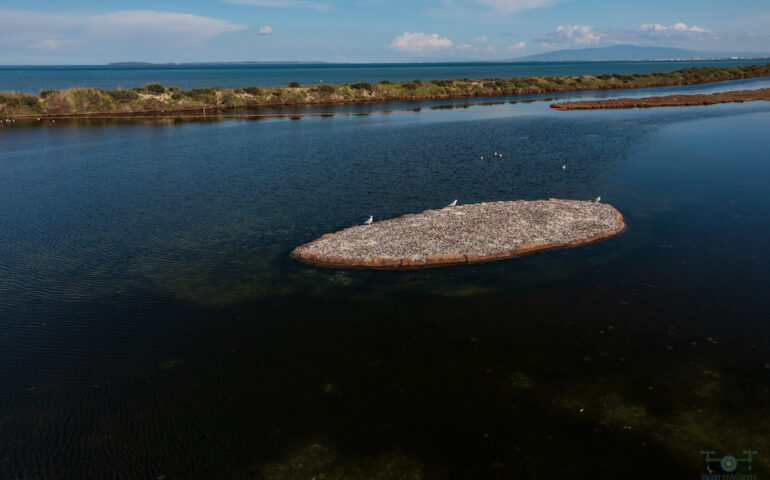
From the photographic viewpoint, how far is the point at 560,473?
14.9m

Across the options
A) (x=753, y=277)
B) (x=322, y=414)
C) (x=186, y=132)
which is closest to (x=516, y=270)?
(x=753, y=277)

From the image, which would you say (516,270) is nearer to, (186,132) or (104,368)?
(104,368)

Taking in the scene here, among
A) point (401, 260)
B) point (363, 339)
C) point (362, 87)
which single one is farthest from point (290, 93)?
point (363, 339)

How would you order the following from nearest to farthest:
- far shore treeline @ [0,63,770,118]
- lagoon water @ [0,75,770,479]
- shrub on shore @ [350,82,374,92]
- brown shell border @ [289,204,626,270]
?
lagoon water @ [0,75,770,479] → brown shell border @ [289,204,626,270] → far shore treeline @ [0,63,770,118] → shrub on shore @ [350,82,374,92]

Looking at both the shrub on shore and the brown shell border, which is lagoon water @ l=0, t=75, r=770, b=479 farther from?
the shrub on shore

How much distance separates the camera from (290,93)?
431ft

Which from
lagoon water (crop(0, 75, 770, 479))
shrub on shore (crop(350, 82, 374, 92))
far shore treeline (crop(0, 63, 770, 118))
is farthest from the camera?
shrub on shore (crop(350, 82, 374, 92))

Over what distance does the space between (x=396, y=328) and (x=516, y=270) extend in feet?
34.5

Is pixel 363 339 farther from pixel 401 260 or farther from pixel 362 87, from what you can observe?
pixel 362 87

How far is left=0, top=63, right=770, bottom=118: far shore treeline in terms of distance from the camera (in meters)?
101

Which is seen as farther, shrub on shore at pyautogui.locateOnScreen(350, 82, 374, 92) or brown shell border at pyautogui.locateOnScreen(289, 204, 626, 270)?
shrub on shore at pyautogui.locateOnScreen(350, 82, 374, 92)

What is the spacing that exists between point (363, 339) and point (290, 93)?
12332 centimetres

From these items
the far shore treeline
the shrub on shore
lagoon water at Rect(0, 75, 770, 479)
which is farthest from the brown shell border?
the shrub on shore

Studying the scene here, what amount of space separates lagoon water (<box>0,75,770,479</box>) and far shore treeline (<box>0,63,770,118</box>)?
7026cm
